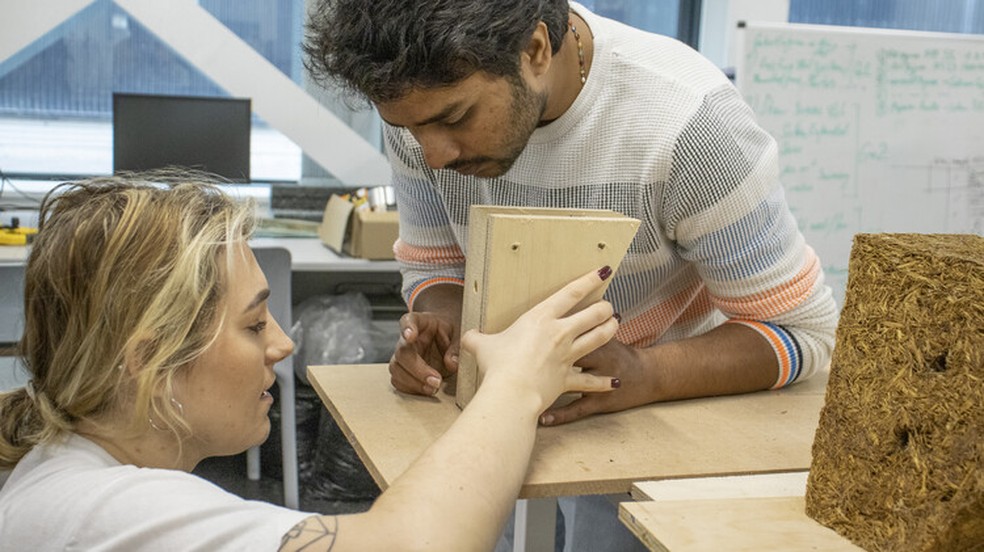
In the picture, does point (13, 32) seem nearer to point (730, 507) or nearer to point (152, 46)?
point (152, 46)

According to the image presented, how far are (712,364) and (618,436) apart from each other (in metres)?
0.23

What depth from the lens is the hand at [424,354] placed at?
57.9 inches

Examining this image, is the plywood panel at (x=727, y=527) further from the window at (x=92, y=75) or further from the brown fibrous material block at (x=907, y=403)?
the window at (x=92, y=75)

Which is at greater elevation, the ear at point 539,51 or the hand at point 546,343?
the ear at point 539,51

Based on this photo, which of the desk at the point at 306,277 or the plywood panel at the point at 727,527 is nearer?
the plywood panel at the point at 727,527

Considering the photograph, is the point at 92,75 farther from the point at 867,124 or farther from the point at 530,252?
the point at 530,252

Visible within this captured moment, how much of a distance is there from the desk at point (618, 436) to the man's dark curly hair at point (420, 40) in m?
0.44

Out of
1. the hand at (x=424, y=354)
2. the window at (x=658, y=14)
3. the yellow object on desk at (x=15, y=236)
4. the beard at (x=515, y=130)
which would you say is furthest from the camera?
the window at (x=658, y=14)

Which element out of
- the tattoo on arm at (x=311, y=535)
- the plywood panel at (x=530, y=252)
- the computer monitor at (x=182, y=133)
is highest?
the computer monitor at (x=182, y=133)

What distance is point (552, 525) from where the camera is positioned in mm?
1486

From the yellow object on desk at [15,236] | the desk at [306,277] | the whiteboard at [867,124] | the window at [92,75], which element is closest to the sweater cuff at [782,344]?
the desk at [306,277]

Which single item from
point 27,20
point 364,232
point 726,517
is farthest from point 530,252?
point 27,20

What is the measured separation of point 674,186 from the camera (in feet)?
4.71

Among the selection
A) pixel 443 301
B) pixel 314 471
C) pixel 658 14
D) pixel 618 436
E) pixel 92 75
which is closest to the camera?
pixel 618 436
